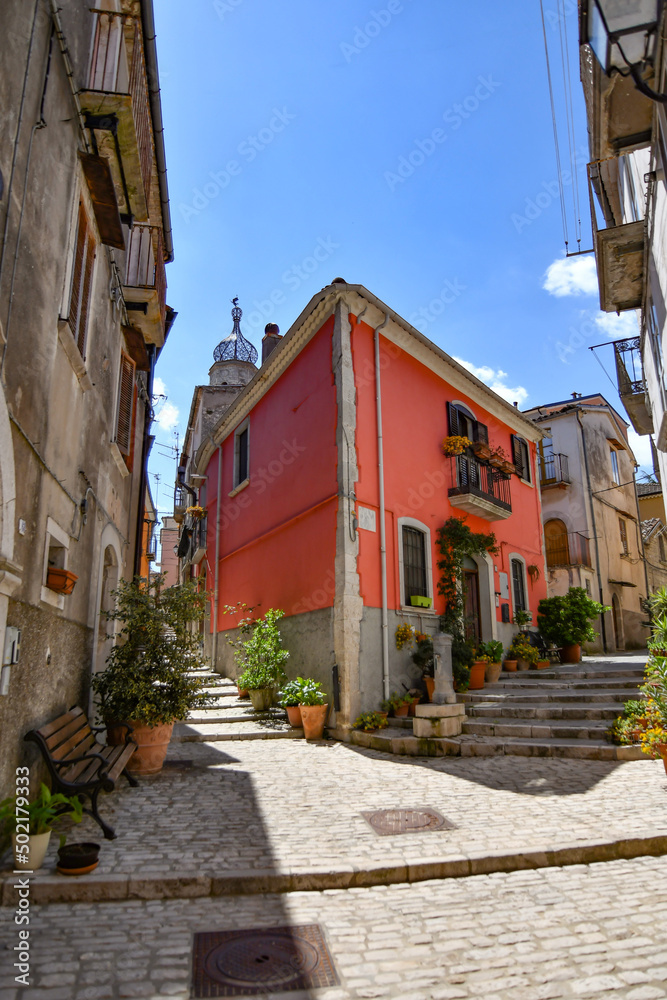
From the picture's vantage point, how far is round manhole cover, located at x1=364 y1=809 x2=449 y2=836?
5121 mm

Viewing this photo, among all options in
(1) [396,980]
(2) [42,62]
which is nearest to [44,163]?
(2) [42,62]

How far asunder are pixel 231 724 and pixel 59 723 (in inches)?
228

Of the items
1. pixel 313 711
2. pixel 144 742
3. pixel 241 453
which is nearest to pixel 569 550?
pixel 241 453

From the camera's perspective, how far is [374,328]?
11.9 metres

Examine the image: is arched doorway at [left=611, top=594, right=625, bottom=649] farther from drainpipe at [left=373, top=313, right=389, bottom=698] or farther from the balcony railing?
drainpipe at [left=373, top=313, right=389, bottom=698]

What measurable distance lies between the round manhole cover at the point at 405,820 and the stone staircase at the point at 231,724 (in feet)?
13.3

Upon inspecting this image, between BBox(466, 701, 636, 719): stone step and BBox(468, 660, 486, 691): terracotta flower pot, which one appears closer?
BBox(466, 701, 636, 719): stone step

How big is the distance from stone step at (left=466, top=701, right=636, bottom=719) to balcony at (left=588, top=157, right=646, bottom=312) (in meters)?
6.20

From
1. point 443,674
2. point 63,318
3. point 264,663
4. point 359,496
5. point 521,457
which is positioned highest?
point 521,457

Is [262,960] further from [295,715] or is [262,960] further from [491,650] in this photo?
[491,650]

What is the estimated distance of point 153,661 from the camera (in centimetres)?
732

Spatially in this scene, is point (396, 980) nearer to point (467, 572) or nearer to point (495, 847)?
point (495, 847)

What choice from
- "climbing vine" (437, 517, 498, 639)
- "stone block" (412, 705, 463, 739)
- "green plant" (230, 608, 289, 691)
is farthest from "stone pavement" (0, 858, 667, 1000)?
"climbing vine" (437, 517, 498, 639)

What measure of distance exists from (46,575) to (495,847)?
161 inches
